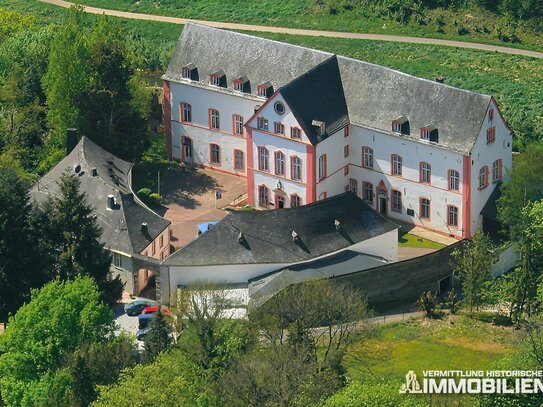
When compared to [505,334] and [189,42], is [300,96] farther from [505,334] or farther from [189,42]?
[505,334]

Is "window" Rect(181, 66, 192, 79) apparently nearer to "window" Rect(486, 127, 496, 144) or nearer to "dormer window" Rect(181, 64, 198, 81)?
"dormer window" Rect(181, 64, 198, 81)

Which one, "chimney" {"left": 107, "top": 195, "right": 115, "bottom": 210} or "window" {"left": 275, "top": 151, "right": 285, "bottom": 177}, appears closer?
"chimney" {"left": 107, "top": 195, "right": 115, "bottom": 210}

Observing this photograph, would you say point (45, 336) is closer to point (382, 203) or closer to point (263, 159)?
point (263, 159)

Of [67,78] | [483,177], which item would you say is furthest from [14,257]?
[483,177]

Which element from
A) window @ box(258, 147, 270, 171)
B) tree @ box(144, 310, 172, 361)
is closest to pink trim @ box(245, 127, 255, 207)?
window @ box(258, 147, 270, 171)

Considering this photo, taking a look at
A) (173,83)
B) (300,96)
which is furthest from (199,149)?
(300,96)

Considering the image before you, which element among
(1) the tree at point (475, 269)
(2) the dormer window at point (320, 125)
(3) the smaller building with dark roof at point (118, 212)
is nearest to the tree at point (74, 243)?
(3) the smaller building with dark roof at point (118, 212)

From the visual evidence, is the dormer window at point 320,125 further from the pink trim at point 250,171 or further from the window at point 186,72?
the window at point 186,72
